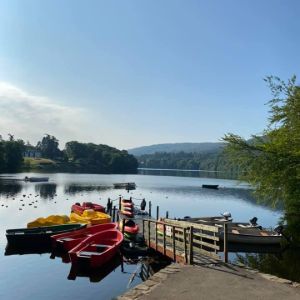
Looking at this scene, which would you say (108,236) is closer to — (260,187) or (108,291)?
(108,291)

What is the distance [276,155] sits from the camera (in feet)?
67.0

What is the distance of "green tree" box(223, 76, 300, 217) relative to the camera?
20.1 m

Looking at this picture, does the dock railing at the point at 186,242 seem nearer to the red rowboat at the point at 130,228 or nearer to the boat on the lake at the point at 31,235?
the red rowboat at the point at 130,228

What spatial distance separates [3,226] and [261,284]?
29.5m

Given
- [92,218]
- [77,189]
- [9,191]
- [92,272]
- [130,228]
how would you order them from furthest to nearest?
[77,189] < [9,191] < [92,218] < [130,228] < [92,272]

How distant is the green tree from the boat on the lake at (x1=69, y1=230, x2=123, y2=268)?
934 cm

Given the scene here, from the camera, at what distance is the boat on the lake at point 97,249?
2106 cm

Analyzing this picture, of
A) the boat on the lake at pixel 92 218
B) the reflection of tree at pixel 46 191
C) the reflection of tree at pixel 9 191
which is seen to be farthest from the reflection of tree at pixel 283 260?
the reflection of tree at pixel 9 191

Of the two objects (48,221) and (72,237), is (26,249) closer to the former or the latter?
(72,237)

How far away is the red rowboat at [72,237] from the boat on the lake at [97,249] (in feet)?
5.13

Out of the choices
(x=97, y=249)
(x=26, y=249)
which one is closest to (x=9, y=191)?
(x=26, y=249)

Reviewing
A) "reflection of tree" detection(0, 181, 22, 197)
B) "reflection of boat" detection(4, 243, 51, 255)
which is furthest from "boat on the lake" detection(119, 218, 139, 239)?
"reflection of tree" detection(0, 181, 22, 197)

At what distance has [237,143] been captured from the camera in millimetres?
23172

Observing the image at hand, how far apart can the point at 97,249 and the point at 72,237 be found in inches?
143
